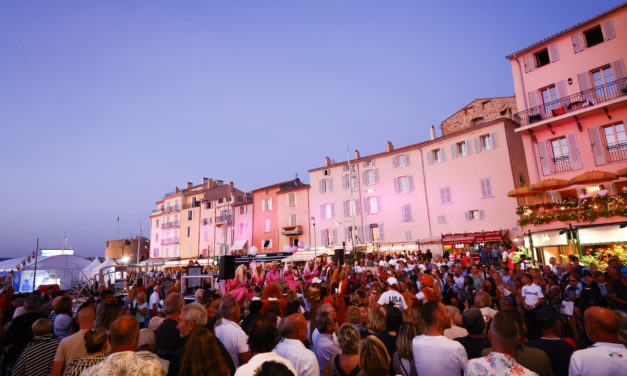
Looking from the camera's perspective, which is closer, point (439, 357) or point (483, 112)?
point (439, 357)

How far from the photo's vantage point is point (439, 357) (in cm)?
312

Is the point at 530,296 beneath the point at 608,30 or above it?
beneath

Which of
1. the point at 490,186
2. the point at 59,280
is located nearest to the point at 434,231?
the point at 490,186

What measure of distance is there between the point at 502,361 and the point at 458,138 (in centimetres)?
2646

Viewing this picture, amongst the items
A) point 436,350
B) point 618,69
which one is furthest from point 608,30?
point 436,350

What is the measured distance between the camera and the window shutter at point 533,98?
69.8 ft

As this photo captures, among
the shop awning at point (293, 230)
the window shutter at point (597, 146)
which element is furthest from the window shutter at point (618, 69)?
the shop awning at point (293, 230)

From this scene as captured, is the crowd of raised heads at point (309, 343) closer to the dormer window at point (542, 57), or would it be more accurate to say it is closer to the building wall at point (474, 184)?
the building wall at point (474, 184)

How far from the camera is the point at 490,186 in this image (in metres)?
24.7

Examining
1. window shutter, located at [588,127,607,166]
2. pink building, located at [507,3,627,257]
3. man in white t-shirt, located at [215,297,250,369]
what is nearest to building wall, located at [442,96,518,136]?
pink building, located at [507,3,627,257]

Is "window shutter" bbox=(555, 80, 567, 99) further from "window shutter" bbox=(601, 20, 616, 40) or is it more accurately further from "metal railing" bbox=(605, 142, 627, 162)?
"metal railing" bbox=(605, 142, 627, 162)

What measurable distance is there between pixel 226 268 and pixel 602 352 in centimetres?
914

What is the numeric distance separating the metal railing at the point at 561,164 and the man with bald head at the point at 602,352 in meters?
20.4

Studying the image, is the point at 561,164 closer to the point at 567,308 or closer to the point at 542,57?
the point at 542,57
